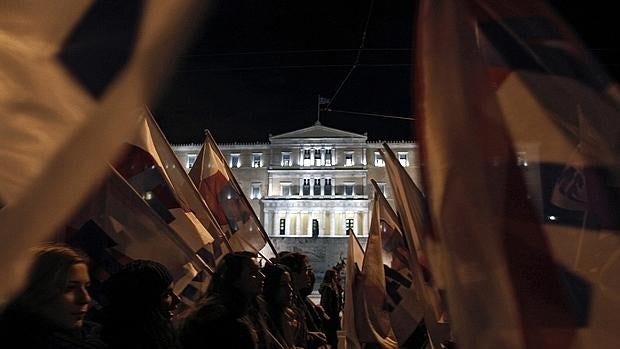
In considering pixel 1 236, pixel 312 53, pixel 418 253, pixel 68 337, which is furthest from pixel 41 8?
pixel 312 53

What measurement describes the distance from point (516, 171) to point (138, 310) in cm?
173

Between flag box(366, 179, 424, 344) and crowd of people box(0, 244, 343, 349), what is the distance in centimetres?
391

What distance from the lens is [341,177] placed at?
61188 millimetres

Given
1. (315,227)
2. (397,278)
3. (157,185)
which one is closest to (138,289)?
(157,185)

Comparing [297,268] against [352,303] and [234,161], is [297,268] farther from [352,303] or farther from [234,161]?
[234,161]

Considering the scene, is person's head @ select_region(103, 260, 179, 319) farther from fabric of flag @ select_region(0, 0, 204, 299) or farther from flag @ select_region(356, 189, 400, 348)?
flag @ select_region(356, 189, 400, 348)

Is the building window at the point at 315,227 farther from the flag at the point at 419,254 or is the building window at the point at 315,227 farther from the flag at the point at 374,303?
the flag at the point at 419,254

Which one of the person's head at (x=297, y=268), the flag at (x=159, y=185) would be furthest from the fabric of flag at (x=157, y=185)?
the person's head at (x=297, y=268)

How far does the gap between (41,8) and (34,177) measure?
1.21ft

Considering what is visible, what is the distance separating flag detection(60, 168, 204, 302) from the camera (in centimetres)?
402

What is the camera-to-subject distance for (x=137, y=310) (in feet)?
8.51

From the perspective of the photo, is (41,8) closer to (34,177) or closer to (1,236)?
(34,177)

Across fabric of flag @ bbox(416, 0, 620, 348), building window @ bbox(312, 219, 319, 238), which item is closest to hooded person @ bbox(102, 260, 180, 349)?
fabric of flag @ bbox(416, 0, 620, 348)

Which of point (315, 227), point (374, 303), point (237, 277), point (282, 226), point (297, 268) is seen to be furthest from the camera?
point (282, 226)
